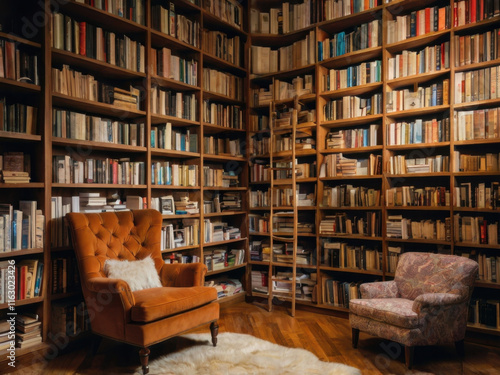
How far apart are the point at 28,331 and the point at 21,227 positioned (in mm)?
766

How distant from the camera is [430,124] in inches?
143

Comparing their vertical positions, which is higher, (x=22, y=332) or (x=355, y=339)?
(x=22, y=332)

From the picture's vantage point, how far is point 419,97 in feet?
12.2

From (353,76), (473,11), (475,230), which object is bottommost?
(475,230)

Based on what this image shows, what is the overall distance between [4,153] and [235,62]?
2.76 metres

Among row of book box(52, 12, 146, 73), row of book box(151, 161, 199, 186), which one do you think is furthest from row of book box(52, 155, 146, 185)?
row of book box(52, 12, 146, 73)

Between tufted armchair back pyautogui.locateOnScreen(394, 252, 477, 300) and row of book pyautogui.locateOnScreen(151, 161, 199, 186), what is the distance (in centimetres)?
222

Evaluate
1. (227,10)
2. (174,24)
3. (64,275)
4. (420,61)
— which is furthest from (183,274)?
(227,10)

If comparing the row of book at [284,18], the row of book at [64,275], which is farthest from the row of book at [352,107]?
the row of book at [64,275]

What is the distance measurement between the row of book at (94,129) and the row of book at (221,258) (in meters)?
1.45

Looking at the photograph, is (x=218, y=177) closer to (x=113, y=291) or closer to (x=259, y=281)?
(x=259, y=281)

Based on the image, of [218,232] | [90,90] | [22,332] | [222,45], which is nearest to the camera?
[22,332]

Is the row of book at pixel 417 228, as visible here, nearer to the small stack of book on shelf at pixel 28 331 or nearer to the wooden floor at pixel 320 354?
the wooden floor at pixel 320 354

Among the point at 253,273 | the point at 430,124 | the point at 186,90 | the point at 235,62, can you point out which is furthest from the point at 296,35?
the point at 253,273
